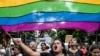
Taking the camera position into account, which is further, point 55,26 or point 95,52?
point 95,52

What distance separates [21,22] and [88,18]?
3.10 feet

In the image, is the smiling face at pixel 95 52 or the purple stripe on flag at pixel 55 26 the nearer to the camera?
the purple stripe on flag at pixel 55 26

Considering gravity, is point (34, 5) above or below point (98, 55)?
above

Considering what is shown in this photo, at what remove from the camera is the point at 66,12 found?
529 centimetres

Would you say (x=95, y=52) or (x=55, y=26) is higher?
(x=55, y=26)

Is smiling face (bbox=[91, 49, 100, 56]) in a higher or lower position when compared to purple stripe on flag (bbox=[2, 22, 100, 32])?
lower

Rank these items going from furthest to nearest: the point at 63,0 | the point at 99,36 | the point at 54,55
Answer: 1. the point at 99,36
2. the point at 54,55
3. the point at 63,0

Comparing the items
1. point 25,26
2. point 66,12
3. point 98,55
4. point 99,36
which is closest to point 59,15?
point 66,12

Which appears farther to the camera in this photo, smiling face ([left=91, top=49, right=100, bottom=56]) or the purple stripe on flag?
smiling face ([left=91, top=49, right=100, bottom=56])

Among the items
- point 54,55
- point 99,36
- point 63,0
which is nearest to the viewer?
point 63,0

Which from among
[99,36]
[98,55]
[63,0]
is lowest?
[99,36]

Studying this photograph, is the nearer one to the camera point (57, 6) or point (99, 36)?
point (57, 6)

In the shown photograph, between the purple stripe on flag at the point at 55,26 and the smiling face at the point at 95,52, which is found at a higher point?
the purple stripe on flag at the point at 55,26

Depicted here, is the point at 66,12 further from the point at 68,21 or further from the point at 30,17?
the point at 30,17
